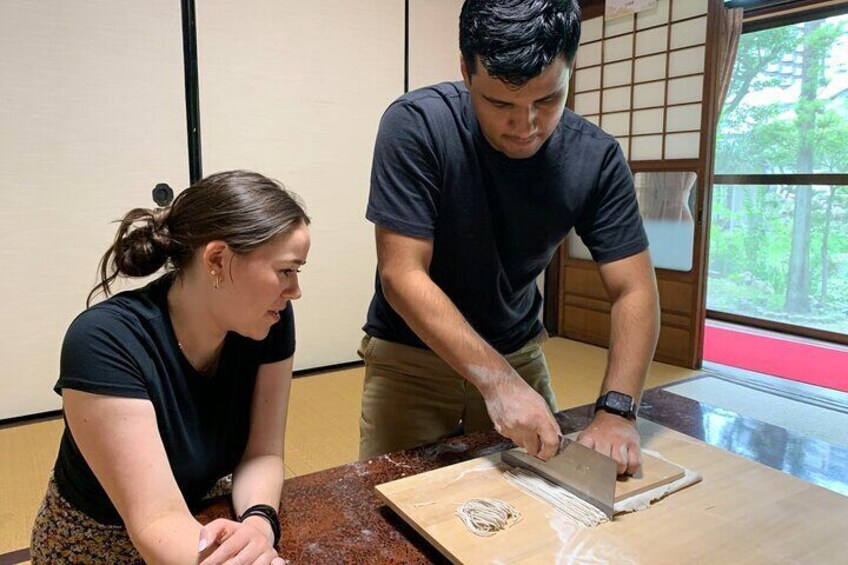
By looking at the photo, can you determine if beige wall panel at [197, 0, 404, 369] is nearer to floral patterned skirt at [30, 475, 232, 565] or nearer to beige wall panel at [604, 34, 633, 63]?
beige wall panel at [604, 34, 633, 63]

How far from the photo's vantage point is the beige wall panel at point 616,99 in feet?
13.0

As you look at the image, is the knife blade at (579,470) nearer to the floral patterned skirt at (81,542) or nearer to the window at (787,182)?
the floral patterned skirt at (81,542)

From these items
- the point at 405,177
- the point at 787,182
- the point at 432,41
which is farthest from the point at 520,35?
the point at 787,182

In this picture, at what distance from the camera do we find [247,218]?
0.88 meters

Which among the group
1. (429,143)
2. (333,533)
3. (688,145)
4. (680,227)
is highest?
(688,145)

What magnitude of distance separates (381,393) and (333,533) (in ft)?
1.71

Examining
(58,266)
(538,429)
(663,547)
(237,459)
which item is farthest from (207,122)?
(663,547)

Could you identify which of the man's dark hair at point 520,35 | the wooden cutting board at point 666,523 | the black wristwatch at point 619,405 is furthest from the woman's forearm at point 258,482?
the man's dark hair at point 520,35

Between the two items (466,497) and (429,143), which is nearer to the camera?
(466,497)

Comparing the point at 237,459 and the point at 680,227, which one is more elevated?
the point at 680,227

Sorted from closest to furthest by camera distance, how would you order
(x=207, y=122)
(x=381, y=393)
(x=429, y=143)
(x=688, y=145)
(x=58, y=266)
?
(x=429, y=143), (x=381, y=393), (x=58, y=266), (x=207, y=122), (x=688, y=145)

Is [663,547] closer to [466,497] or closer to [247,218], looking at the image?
[466,497]

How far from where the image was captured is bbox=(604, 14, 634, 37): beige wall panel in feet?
12.7

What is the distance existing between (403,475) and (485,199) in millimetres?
530
